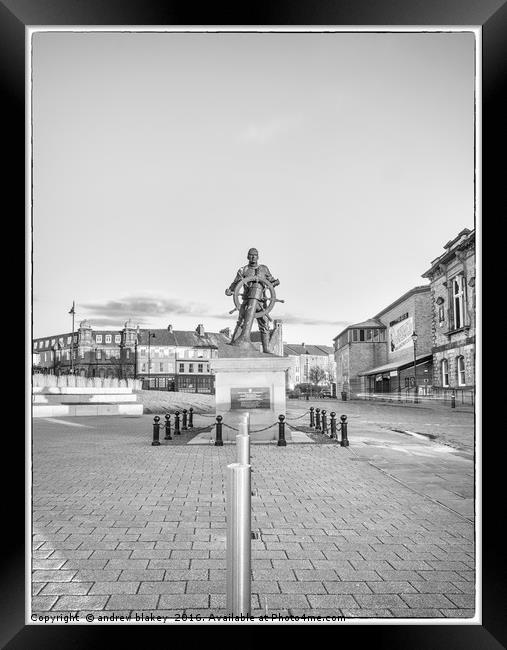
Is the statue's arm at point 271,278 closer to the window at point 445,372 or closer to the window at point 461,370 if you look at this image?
the window at point 461,370

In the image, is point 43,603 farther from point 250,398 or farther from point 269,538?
point 250,398

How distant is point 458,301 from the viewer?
39.5m

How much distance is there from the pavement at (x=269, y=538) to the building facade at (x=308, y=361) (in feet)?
343

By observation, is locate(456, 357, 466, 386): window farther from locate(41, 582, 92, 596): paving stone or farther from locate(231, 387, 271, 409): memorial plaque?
locate(41, 582, 92, 596): paving stone

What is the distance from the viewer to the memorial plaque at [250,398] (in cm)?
1310

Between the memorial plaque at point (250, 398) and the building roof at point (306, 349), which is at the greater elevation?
the building roof at point (306, 349)

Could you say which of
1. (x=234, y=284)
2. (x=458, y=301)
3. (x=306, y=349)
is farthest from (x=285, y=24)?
(x=306, y=349)

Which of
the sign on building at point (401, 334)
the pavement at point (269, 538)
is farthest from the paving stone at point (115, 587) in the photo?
the sign on building at point (401, 334)

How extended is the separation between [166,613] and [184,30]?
3.57 m

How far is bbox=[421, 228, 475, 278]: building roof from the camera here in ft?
120

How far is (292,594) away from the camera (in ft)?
11.8

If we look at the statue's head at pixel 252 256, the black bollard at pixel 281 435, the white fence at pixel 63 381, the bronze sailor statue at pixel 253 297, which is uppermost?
the statue's head at pixel 252 256

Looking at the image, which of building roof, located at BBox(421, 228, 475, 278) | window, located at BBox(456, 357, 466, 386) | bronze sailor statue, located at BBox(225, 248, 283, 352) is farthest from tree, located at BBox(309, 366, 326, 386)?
bronze sailor statue, located at BBox(225, 248, 283, 352)

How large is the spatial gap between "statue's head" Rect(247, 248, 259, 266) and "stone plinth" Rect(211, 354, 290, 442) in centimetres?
277
